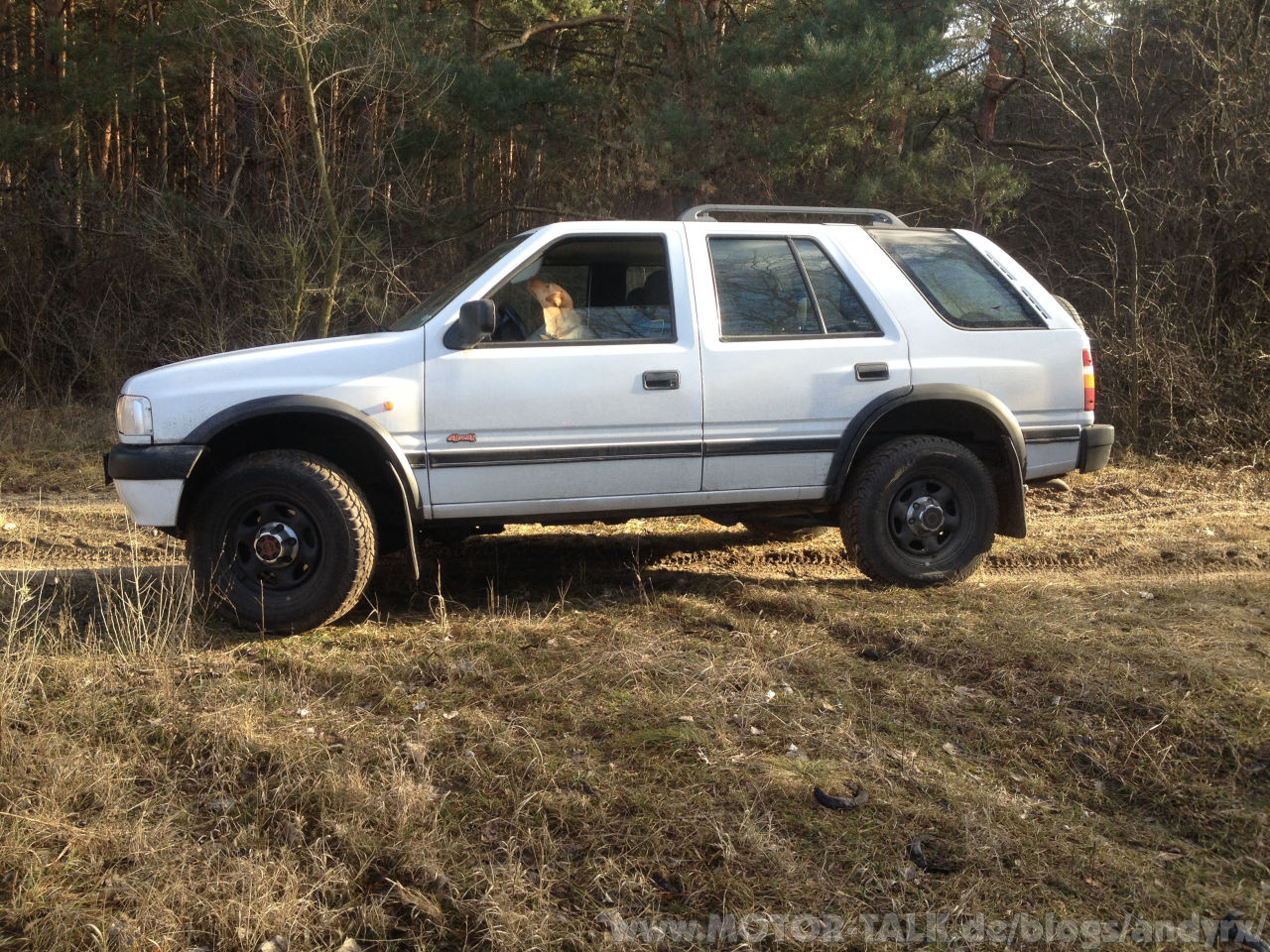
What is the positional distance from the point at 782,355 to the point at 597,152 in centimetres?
929

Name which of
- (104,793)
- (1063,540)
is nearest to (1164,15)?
(1063,540)

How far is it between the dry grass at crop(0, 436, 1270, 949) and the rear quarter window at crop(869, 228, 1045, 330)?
1.41 metres

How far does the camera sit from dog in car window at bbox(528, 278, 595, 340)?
15.5 ft

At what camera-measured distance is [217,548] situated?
14.6 feet

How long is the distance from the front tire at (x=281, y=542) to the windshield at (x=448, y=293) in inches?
32.6

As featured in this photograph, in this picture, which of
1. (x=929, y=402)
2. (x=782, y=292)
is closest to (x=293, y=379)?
(x=782, y=292)

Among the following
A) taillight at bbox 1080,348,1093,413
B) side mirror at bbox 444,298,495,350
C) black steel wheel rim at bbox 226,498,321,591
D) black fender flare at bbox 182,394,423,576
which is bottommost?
black steel wheel rim at bbox 226,498,321,591

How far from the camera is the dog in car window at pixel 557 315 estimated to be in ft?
15.5

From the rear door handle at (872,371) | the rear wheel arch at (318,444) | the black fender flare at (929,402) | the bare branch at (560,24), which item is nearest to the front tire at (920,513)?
the black fender flare at (929,402)

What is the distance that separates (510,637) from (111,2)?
15.1 metres

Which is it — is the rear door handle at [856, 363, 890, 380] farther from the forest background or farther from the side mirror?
the forest background

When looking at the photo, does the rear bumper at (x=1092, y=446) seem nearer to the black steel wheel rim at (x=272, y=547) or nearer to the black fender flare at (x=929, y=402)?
the black fender flare at (x=929, y=402)

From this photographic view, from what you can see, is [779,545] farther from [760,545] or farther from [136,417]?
[136,417]

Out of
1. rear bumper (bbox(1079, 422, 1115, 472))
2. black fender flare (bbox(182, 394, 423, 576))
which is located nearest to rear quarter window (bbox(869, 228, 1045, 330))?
rear bumper (bbox(1079, 422, 1115, 472))
